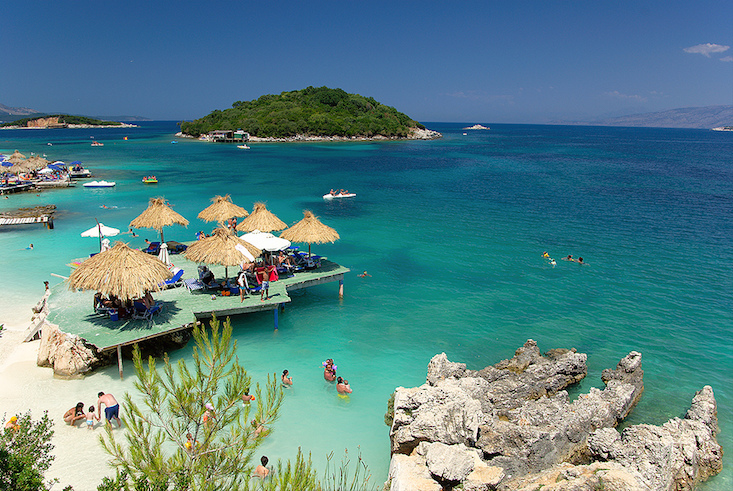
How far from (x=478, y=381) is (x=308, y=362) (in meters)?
6.05

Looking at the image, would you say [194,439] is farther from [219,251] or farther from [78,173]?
[78,173]

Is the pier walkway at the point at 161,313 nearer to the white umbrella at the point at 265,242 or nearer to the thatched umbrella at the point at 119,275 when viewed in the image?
the thatched umbrella at the point at 119,275

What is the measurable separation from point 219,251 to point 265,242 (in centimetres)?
277

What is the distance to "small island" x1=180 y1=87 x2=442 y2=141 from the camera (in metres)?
124

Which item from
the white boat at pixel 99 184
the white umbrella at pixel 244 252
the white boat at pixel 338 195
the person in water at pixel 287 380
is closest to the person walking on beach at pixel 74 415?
the person in water at pixel 287 380

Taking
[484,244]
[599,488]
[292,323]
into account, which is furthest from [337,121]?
[599,488]

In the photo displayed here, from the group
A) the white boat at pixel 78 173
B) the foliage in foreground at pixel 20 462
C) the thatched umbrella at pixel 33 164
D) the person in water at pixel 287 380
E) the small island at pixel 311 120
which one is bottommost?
the person in water at pixel 287 380

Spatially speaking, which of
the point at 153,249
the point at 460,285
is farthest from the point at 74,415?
the point at 460,285

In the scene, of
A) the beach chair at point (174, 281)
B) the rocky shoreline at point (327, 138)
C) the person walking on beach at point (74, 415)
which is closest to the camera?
the person walking on beach at point (74, 415)

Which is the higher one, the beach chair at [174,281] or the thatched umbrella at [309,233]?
the thatched umbrella at [309,233]

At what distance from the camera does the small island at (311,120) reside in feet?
407

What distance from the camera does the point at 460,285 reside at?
2228 centimetres

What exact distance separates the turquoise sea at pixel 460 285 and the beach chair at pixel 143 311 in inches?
64.4

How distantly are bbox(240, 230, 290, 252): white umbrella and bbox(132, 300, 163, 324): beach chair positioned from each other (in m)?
4.93
